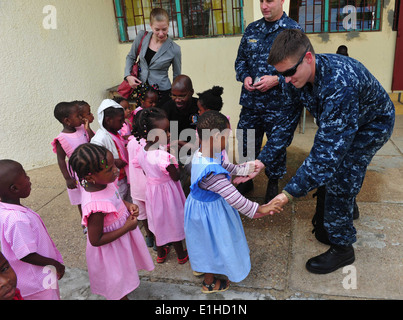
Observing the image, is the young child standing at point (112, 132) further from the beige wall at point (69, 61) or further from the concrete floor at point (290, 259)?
the beige wall at point (69, 61)

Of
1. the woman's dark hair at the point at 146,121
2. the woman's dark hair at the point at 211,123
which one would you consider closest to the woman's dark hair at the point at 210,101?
the woman's dark hair at the point at 146,121

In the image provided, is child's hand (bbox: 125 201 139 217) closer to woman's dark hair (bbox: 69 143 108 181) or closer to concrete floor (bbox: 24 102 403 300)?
woman's dark hair (bbox: 69 143 108 181)

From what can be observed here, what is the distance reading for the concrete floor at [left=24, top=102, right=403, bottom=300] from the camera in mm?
2352

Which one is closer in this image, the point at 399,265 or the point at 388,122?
the point at 388,122

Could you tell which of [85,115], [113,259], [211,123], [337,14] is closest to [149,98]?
[85,115]

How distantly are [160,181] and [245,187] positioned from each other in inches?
55.9

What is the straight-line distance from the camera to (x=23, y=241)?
1.77 meters

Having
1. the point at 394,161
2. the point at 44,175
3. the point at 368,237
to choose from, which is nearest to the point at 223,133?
the point at 368,237

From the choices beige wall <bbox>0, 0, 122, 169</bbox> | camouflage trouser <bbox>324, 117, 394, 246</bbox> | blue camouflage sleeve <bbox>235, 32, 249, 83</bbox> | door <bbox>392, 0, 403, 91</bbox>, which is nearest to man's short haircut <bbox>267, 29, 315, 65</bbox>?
camouflage trouser <bbox>324, 117, 394, 246</bbox>

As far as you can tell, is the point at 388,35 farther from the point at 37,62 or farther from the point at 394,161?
the point at 37,62

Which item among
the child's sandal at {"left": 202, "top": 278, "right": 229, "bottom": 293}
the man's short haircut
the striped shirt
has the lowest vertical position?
the child's sandal at {"left": 202, "top": 278, "right": 229, "bottom": 293}

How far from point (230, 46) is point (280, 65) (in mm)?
3986

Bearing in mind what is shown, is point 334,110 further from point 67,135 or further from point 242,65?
point 67,135

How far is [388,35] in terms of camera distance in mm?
6023
